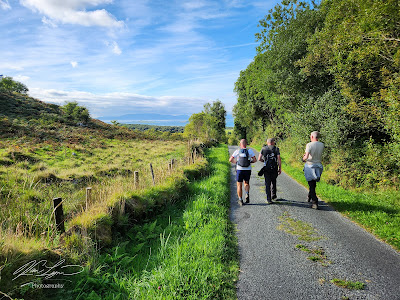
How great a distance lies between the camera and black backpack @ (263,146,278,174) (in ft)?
25.2

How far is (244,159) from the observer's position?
7543mm

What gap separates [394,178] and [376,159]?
2.95ft

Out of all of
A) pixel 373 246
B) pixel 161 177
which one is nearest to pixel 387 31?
pixel 373 246

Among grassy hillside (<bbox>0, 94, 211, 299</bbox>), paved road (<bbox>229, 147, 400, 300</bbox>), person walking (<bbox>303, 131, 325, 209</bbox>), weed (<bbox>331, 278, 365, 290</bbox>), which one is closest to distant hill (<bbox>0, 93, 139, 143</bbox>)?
grassy hillside (<bbox>0, 94, 211, 299</bbox>)

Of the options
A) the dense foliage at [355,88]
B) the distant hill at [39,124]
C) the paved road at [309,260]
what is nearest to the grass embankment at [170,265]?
the paved road at [309,260]

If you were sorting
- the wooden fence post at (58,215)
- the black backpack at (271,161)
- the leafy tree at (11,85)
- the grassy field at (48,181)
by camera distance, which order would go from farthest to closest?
Result: the leafy tree at (11,85) < the black backpack at (271,161) < the grassy field at (48,181) < the wooden fence post at (58,215)

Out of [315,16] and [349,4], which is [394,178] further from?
[315,16]

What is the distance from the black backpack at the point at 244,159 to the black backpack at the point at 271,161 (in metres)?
0.76

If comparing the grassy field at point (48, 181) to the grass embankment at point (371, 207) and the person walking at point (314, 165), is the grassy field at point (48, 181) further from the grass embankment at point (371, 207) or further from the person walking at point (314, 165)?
the grass embankment at point (371, 207)

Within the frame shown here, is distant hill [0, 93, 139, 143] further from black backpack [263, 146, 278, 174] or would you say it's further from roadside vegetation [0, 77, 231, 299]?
black backpack [263, 146, 278, 174]

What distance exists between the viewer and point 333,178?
10086mm

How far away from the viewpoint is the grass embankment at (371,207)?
516cm

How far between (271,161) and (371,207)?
3331mm

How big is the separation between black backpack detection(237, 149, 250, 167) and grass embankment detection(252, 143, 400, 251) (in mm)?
3277
